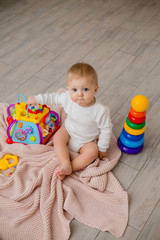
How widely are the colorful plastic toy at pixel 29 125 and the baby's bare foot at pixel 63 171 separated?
0.68 feet

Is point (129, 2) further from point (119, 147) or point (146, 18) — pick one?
point (119, 147)

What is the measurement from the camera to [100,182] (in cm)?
127

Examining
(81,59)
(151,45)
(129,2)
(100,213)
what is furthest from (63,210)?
(129,2)

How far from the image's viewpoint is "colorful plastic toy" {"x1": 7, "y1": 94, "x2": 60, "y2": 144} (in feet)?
4.52

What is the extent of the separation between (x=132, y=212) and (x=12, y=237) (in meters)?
0.49

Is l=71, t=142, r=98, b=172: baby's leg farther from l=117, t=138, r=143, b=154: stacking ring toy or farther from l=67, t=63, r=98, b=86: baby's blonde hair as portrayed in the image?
l=67, t=63, r=98, b=86: baby's blonde hair

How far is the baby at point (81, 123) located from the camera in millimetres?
1199

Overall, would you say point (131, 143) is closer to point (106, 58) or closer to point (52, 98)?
point (52, 98)

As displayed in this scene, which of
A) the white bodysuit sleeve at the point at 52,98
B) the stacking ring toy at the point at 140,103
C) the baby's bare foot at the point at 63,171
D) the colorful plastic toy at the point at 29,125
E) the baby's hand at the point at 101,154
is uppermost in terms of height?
the stacking ring toy at the point at 140,103

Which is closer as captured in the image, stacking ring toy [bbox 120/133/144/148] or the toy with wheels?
the toy with wheels

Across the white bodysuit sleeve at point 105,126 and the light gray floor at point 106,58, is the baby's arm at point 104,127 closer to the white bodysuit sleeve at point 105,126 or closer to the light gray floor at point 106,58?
the white bodysuit sleeve at point 105,126

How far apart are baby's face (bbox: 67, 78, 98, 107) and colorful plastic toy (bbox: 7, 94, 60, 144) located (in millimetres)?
218

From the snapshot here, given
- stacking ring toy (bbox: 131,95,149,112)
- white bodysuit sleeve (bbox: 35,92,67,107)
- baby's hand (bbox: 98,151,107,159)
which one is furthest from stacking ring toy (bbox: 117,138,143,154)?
white bodysuit sleeve (bbox: 35,92,67,107)

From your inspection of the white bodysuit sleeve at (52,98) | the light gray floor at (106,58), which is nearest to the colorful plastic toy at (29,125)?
the white bodysuit sleeve at (52,98)
